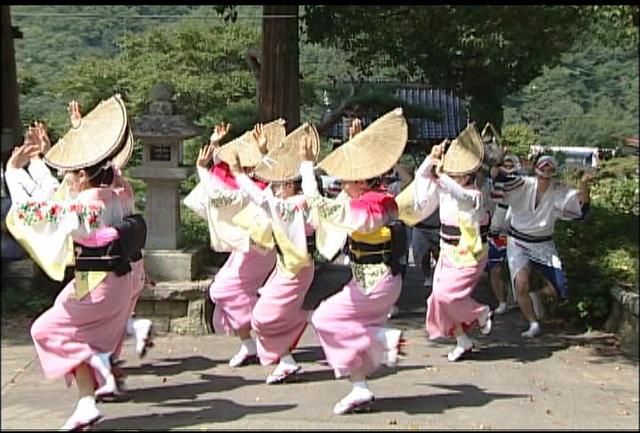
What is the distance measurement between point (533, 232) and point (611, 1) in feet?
6.93

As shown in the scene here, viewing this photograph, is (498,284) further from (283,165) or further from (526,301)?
(283,165)

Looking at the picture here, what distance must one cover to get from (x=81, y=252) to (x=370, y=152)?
191 cm

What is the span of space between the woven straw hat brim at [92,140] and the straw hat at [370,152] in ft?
4.31

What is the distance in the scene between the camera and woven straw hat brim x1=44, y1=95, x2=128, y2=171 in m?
5.25

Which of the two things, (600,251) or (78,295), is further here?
(600,251)

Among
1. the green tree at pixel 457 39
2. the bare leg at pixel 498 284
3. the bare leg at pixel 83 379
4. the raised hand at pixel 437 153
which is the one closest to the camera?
the bare leg at pixel 83 379

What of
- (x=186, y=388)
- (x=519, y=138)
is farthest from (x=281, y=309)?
(x=519, y=138)

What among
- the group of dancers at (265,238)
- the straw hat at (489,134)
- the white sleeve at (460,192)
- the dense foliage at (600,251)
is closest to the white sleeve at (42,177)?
the group of dancers at (265,238)

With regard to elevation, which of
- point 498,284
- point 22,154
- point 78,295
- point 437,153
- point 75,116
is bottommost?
point 498,284

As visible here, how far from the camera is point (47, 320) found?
523cm

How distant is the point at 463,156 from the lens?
23.1 feet

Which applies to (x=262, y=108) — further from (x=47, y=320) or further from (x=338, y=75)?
(x=47, y=320)

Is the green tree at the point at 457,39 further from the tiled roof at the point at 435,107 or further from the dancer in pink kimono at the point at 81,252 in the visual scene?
the dancer in pink kimono at the point at 81,252

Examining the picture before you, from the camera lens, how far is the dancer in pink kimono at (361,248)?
5.54m
